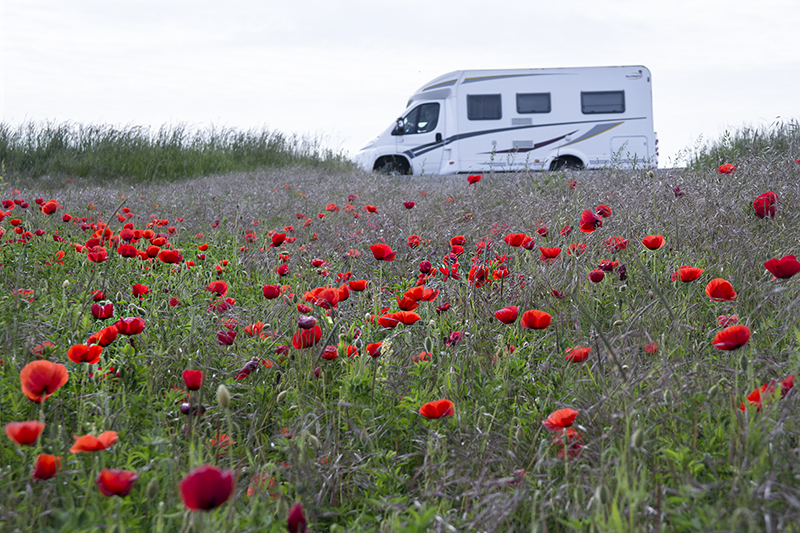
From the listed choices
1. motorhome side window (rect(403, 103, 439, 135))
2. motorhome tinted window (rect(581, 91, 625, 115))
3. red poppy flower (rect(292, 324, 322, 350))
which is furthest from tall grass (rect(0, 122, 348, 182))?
red poppy flower (rect(292, 324, 322, 350))

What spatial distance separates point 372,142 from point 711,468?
45.6ft

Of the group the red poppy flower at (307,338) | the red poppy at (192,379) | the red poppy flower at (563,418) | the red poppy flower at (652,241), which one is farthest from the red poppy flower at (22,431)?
the red poppy flower at (652,241)

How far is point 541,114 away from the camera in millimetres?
13438

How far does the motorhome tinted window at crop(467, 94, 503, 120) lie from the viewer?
13438mm

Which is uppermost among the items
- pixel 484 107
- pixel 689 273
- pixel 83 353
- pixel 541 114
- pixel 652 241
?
pixel 484 107

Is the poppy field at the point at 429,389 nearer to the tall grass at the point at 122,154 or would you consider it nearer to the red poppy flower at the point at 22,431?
the red poppy flower at the point at 22,431

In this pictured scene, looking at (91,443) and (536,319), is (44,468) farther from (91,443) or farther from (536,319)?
(536,319)

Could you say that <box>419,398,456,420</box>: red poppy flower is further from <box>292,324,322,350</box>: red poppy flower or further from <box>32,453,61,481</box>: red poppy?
<box>32,453,61,481</box>: red poppy

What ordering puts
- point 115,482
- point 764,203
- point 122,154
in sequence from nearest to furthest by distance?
point 115,482 < point 764,203 < point 122,154

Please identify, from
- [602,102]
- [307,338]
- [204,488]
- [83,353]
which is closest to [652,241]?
[307,338]

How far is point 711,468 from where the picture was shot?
111 centimetres

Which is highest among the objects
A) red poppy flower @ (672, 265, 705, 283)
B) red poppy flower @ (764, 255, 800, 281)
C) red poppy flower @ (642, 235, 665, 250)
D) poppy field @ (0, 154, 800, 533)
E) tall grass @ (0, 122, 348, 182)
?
tall grass @ (0, 122, 348, 182)

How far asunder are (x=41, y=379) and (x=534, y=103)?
1383cm

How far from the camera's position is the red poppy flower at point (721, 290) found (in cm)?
148
